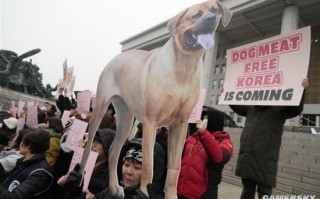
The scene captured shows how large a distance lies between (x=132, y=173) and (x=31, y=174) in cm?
99

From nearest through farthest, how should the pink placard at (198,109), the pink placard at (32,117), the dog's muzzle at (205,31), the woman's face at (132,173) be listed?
the dog's muzzle at (205,31) → the woman's face at (132,173) → the pink placard at (198,109) → the pink placard at (32,117)

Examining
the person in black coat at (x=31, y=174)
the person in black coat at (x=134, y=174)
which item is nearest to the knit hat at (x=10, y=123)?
the person in black coat at (x=31, y=174)

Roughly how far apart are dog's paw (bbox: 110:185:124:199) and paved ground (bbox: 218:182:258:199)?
149 inches

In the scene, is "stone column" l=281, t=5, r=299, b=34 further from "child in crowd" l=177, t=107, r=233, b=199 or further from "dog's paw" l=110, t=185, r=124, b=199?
"dog's paw" l=110, t=185, r=124, b=199

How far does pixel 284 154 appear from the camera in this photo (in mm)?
7910

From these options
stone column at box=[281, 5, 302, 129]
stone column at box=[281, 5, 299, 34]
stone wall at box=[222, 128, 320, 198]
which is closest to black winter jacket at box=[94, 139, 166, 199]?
stone wall at box=[222, 128, 320, 198]

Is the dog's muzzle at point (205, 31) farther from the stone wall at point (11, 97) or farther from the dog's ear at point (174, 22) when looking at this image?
the stone wall at point (11, 97)

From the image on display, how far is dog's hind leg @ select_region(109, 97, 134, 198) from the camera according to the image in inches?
82.6

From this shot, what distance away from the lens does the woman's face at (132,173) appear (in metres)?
2.04

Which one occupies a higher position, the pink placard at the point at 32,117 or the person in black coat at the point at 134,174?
the pink placard at the point at 32,117

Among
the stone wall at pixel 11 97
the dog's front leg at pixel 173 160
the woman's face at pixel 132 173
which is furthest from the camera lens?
the stone wall at pixel 11 97

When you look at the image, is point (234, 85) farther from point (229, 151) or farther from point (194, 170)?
point (194, 170)

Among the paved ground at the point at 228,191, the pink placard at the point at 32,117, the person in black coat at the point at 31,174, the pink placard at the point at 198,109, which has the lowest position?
the paved ground at the point at 228,191

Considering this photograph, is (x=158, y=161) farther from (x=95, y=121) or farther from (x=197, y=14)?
(x=197, y=14)
